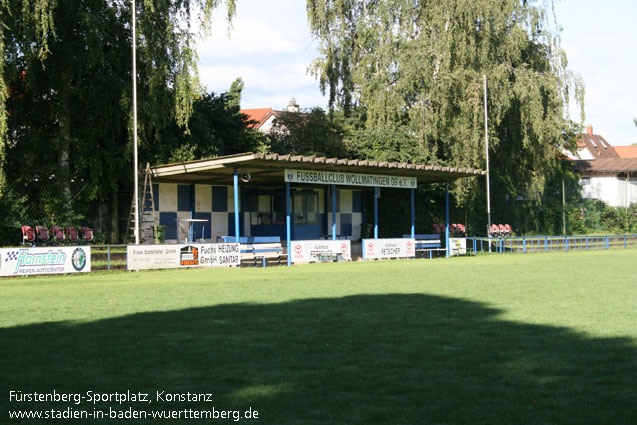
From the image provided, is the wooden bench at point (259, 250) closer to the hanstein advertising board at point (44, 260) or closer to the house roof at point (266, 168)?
the house roof at point (266, 168)

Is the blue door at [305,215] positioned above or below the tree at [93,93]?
below

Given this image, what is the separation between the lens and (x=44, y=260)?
742 inches

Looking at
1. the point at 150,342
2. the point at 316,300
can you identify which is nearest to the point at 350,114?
the point at 316,300

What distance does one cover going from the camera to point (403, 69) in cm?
3769

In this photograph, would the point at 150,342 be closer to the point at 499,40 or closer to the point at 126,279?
the point at 126,279

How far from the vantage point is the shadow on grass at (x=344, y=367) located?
477cm

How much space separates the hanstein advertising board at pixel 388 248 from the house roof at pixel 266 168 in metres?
2.87

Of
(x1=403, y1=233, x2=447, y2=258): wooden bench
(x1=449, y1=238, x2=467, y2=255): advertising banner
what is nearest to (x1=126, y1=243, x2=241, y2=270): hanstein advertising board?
(x1=403, y1=233, x2=447, y2=258): wooden bench

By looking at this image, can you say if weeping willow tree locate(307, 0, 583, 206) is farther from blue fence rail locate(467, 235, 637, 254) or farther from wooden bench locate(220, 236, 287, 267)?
wooden bench locate(220, 236, 287, 267)

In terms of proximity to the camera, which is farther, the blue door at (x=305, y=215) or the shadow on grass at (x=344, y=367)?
the blue door at (x=305, y=215)

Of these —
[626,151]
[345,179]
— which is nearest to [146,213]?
[345,179]

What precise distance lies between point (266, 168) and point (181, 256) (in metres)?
4.50

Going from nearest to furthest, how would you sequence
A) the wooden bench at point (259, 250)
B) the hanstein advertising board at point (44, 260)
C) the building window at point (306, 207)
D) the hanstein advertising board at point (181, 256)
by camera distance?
1. the hanstein advertising board at point (44, 260)
2. the hanstein advertising board at point (181, 256)
3. the wooden bench at point (259, 250)
4. the building window at point (306, 207)

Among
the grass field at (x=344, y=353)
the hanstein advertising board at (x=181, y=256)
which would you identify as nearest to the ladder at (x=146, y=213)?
the hanstein advertising board at (x=181, y=256)
